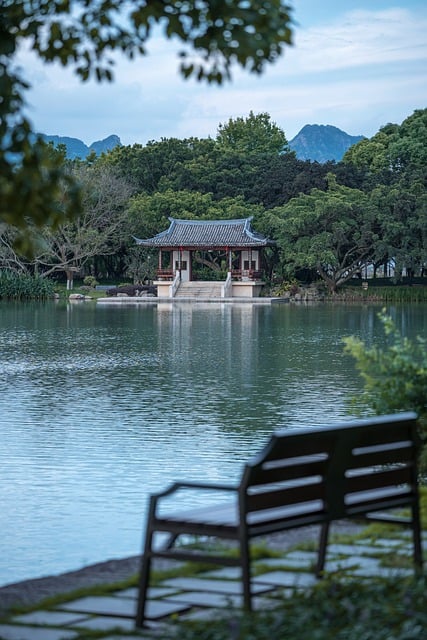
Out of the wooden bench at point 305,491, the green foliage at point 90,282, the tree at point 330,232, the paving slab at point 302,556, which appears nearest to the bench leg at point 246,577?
the wooden bench at point 305,491

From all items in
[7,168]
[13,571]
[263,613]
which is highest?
[7,168]

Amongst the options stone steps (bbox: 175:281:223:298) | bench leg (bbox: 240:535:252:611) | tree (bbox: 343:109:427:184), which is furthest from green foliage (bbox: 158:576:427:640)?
tree (bbox: 343:109:427:184)

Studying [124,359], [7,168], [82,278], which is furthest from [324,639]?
[82,278]

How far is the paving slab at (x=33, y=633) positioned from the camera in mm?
3906

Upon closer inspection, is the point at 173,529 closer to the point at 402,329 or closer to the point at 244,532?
the point at 244,532

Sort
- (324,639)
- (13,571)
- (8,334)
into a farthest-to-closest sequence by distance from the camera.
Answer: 1. (8,334)
2. (13,571)
3. (324,639)

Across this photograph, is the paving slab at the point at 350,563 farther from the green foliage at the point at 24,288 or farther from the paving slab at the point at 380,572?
the green foliage at the point at 24,288

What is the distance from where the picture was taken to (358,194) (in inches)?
2174

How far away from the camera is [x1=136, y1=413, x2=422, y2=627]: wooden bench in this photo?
4.06m

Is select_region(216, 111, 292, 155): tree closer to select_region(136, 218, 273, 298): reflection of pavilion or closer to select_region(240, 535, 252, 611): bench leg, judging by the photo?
select_region(136, 218, 273, 298): reflection of pavilion

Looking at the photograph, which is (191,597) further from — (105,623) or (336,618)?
(336,618)

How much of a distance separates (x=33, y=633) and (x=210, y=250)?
54.4 m

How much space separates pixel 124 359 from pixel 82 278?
1643 inches

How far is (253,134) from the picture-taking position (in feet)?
285
